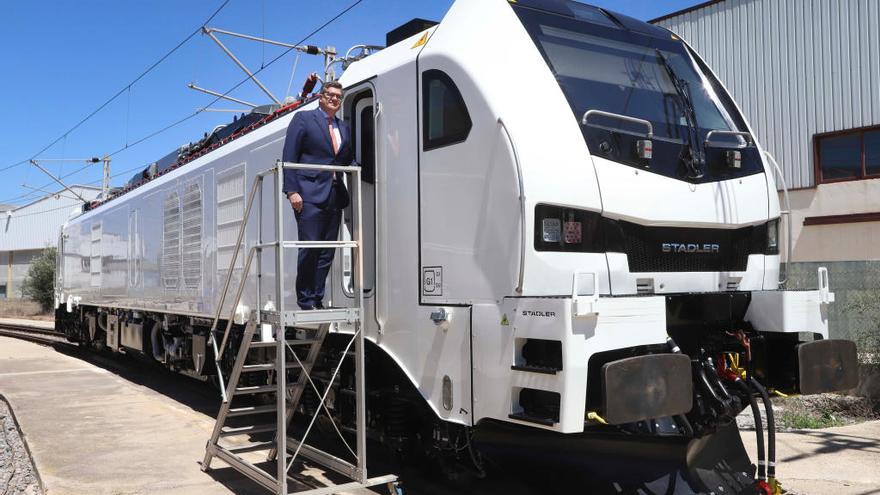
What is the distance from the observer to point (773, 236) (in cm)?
534

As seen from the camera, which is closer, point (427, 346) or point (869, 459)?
point (427, 346)

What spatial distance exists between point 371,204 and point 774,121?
1162 centimetres

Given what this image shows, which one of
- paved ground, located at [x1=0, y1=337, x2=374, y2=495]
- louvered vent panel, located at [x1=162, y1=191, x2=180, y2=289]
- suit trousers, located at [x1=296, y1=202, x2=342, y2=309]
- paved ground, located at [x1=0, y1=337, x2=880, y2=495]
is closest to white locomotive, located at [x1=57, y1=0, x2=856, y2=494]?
suit trousers, located at [x1=296, y1=202, x2=342, y2=309]

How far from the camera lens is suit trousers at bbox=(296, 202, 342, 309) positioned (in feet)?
17.6

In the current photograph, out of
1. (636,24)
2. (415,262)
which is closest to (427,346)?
(415,262)

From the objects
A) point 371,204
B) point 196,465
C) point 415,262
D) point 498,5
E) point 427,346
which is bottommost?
point 196,465

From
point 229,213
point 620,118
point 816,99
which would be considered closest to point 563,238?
point 620,118

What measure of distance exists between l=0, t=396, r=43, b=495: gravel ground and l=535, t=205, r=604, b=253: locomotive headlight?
4.61 metres

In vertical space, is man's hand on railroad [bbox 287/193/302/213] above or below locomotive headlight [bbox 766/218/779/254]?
above

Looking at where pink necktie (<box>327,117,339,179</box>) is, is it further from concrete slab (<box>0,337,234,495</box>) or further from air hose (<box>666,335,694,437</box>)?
concrete slab (<box>0,337,234,495</box>)

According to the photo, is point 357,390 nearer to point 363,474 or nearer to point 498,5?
point 363,474

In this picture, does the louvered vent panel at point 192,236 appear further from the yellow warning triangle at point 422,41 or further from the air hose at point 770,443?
the air hose at point 770,443

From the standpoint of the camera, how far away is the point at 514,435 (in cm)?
461

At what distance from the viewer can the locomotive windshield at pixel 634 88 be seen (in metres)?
4.58
